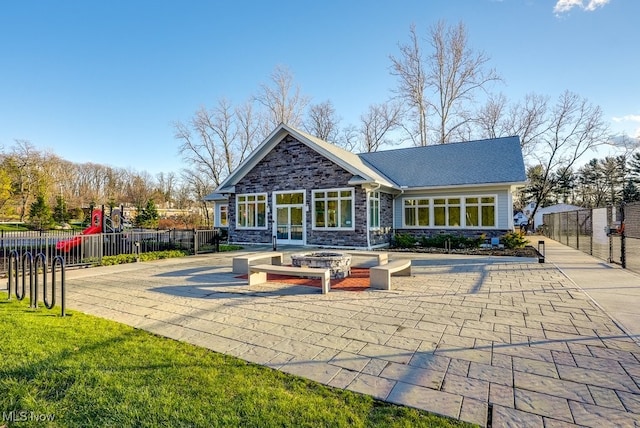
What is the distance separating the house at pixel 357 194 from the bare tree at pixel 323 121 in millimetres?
19465

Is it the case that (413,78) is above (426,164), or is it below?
above

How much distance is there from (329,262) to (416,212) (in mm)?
11314

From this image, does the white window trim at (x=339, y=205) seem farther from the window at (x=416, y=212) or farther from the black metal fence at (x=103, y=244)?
the black metal fence at (x=103, y=244)

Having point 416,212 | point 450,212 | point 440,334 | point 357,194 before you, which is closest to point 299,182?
point 357,194

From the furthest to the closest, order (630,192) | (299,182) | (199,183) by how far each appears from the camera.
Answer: (199,183)
(630,192)
(299,182)

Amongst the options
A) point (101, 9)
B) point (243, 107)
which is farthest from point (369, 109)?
point (101, 9)

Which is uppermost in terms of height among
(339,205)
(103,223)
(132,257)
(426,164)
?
(426,164)

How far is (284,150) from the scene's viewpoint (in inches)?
689

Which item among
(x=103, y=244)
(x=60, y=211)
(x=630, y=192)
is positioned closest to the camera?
(x=103, y=244)

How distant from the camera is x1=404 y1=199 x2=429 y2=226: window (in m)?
18.0

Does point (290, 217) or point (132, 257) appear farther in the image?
point (290, 217)

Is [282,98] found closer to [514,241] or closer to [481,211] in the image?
[481,211]

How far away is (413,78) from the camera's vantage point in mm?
30375

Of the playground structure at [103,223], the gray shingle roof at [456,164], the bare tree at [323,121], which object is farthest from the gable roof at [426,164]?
the bare tree at [323,121]
